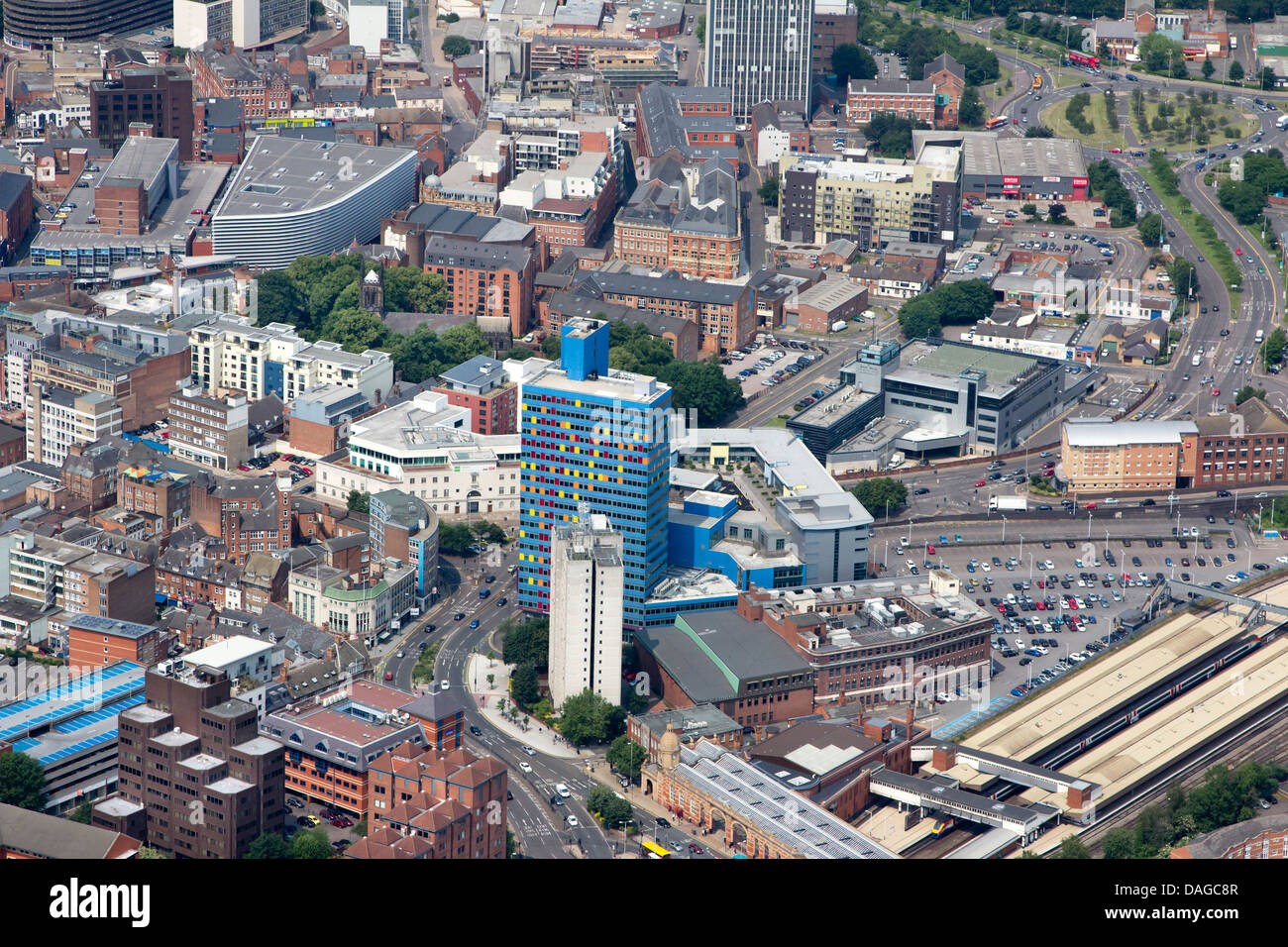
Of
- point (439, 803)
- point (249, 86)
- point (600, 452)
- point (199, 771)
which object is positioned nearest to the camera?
point (439, 803)

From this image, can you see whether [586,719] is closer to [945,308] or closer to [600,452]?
[600,452]

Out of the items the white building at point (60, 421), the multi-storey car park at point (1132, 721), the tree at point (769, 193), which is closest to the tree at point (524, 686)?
the multi-storey car park at point (1132, 721)

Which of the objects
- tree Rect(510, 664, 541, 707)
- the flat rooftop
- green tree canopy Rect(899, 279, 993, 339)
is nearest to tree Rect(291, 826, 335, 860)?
tree Rect(510, 664, 541, 707)

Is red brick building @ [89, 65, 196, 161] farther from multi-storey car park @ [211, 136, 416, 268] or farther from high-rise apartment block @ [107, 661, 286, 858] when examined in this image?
high-rise apartment block @ [107, 661, 286, 858]

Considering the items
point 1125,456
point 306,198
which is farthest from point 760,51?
point 1125,456

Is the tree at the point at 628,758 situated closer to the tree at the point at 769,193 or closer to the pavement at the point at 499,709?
the pavement at the point at 499,709

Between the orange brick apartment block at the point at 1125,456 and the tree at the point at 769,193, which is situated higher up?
the tree at the point at 769,193
